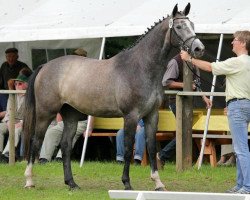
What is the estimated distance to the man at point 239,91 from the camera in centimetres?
1038

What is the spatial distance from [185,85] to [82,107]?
2.54 m

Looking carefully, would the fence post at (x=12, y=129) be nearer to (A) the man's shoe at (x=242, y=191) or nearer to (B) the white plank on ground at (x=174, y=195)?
(A) the man's shoe at (x=242, y=191)

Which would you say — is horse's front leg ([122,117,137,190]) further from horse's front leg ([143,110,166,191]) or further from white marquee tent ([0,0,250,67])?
white marquee tent ([0,0,250,67])

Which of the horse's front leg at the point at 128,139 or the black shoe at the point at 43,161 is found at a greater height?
the horse's front leg at the point at 128,139

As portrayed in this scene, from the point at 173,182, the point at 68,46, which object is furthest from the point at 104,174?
the point at 68,46

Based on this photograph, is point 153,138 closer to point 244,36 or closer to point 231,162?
point 244,36

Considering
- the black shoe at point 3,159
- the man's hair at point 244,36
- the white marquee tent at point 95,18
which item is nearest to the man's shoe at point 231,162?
the white marquee tent at point 95,18

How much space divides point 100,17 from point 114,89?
3875 millimetres

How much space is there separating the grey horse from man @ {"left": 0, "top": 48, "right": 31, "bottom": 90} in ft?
16.0

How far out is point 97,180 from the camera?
13086mm

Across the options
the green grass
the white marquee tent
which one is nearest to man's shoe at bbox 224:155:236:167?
the green grass

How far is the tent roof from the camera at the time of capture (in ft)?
46.0

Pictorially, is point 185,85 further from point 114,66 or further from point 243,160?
point 243,160

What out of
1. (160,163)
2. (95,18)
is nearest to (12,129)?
(95,18)
